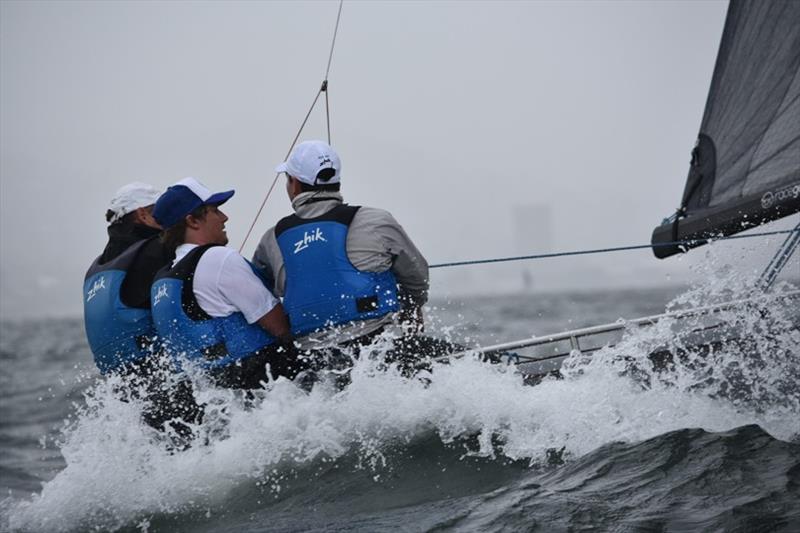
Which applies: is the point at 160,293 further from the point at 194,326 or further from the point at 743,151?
the point at 743,151

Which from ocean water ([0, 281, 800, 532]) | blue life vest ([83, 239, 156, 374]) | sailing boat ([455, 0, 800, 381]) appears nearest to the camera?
ocean water ([0, 281, 800, 532])

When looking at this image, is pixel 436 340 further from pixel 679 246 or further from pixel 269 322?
pixel 679 246

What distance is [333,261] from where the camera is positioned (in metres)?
4.10

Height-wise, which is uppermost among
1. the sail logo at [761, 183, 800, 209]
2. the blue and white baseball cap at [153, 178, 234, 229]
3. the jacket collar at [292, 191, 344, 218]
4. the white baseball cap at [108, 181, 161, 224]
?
the white baseball cap at [108, 181, 161, 224]

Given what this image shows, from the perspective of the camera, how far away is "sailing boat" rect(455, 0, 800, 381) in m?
4.73

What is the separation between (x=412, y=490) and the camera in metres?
3.54

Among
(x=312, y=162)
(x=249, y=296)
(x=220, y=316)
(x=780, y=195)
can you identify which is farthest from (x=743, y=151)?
(x=220, y=316)

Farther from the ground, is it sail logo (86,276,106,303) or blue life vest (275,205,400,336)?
sail logo (86,276,106,303)

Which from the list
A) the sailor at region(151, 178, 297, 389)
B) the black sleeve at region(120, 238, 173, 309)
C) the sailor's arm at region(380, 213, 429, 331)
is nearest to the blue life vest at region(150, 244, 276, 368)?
the sailor at region(151, 178, 297, 389)

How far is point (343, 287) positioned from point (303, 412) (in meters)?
0.55

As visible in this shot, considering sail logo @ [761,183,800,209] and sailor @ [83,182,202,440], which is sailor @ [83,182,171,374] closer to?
sailor @ [83,182,202,440]

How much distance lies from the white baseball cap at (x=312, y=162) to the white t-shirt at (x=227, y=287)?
45cm

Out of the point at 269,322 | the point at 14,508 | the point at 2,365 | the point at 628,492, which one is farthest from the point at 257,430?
the point at 2,365

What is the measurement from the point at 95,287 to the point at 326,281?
1260 mm
